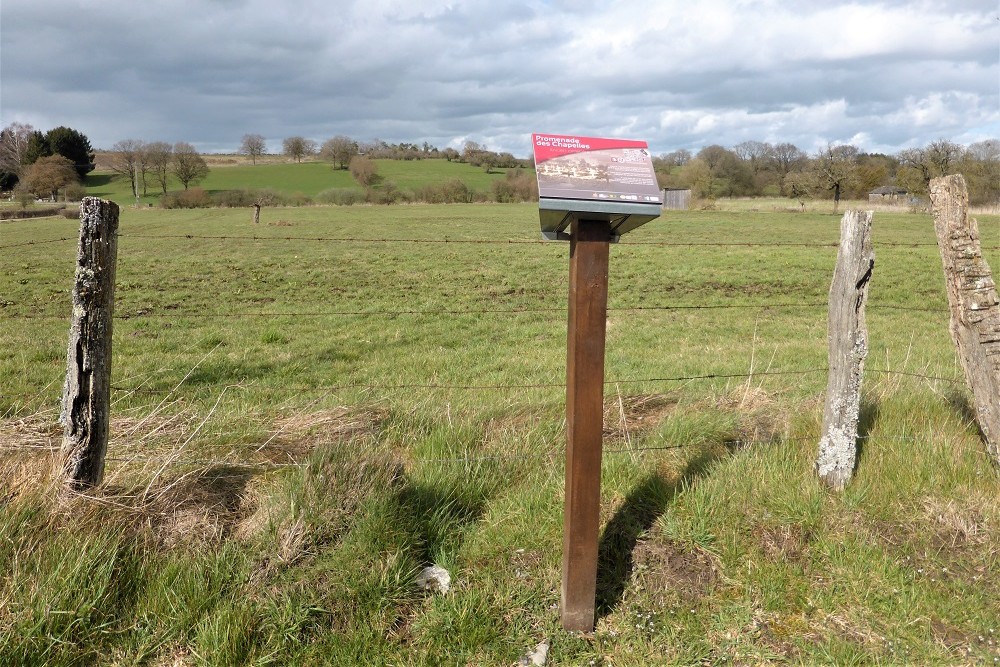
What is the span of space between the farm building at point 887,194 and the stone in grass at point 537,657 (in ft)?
226

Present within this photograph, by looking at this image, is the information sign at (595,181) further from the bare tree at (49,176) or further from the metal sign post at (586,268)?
A: the bare tree at (49,176)

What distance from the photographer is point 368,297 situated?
14.4 metres

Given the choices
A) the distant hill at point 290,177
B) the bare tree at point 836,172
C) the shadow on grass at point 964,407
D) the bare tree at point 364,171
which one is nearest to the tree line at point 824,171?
the bare tree at point 836,172

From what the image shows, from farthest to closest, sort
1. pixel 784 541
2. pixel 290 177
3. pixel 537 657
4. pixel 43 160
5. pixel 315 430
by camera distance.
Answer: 1. pixel 290 177
2. pixel 43 160
3. pixel 315 430
4. pixel 784 541
5. pixel 537 657

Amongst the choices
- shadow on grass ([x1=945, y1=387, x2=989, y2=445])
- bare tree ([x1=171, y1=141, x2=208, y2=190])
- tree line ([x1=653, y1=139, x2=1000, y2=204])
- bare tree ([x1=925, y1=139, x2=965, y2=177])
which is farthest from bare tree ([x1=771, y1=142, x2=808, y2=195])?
shadow on grass ([x1=945, y1=387, x2=989, y2=445])

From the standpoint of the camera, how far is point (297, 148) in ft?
342

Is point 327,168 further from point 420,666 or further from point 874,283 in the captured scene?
point 420,666

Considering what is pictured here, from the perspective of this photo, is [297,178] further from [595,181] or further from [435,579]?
[595,181]

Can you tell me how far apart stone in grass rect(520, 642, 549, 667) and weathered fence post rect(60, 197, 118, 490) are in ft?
7.05

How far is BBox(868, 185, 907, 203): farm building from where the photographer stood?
63628mm

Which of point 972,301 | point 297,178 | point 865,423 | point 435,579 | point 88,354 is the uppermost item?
point 297,178

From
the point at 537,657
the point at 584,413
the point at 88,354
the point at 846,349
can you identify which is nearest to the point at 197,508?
the point at 88,354

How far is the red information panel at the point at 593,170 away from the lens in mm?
2695

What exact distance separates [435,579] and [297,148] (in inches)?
4309
